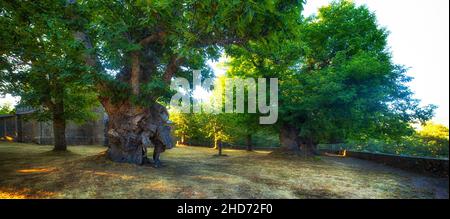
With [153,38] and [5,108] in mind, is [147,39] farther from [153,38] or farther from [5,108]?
[5,108]

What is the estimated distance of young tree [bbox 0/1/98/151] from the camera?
9.66 meters

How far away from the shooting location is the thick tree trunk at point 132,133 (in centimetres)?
1168

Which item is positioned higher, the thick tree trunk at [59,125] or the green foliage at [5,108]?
the green foliage at [5,108]

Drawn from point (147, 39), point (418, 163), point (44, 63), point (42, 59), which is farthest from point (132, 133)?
point (418, 163)

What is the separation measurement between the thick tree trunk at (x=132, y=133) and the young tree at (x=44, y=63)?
189cm

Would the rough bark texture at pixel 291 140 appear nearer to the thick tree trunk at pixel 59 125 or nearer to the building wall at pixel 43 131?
the thick tree trunk at pixel 59 125

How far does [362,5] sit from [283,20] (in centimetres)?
1524

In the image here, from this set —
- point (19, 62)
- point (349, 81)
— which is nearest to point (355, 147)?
point (349, 81)

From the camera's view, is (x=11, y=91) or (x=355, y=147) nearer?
(x=11, y=91)

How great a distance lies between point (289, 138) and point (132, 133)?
12.1 meters

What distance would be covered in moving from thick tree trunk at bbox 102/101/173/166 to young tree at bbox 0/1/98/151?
189 centimetres

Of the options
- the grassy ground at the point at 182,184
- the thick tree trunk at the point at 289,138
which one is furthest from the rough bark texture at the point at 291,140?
the grassy ground at the point at 182,184

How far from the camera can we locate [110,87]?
11391 mm
